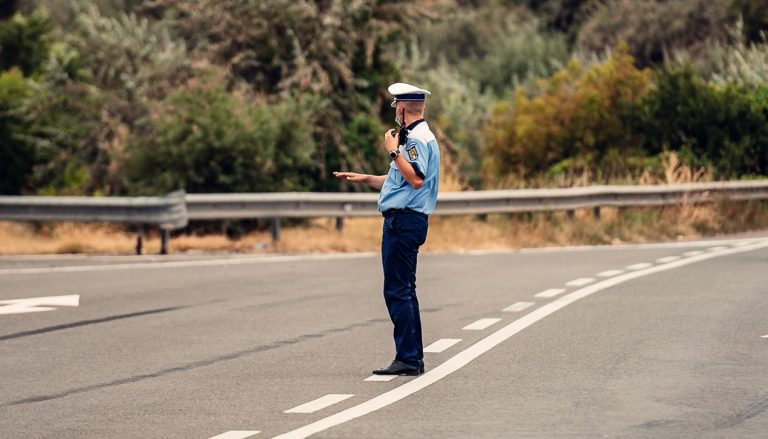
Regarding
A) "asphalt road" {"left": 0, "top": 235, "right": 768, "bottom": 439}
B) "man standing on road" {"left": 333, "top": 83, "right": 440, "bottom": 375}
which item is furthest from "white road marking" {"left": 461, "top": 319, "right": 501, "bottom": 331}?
"man standing on road" {"left": 333, "top": 83, "right": 440, "bottom": 375}

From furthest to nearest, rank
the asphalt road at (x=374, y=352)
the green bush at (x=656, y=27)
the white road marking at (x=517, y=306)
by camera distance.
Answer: the green bush at (x=656, y=27), the white road marking at (x=517, y=306), the asphalt road at (x=374, y=352)

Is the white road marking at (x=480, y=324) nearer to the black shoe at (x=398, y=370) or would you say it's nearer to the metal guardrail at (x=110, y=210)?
the black shoe at (x=398, y=370)

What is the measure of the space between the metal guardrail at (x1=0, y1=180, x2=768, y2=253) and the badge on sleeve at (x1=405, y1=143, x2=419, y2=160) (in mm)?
12051

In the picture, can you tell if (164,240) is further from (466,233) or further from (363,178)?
(363,178)

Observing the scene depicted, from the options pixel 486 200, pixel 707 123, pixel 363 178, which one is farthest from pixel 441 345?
pixel 707 123

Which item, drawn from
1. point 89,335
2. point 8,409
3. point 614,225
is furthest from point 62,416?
point 614,225

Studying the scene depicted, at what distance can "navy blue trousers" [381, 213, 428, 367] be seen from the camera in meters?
10.8

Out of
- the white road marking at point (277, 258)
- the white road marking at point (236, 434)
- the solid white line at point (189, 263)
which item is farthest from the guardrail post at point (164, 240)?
the white road marking at point (236, 434)

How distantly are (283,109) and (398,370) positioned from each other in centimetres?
1803

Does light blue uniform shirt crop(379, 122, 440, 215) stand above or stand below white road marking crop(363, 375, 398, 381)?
above

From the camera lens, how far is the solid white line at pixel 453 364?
8977 millimetres

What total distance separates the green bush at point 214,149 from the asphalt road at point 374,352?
6.98m

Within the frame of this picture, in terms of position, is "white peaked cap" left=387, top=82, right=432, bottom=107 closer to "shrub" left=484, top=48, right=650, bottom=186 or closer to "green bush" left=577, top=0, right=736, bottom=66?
"shrub" left=484, top=48, right=650, bottom=186

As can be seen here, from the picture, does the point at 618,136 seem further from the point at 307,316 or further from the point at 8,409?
the point at 8,409
